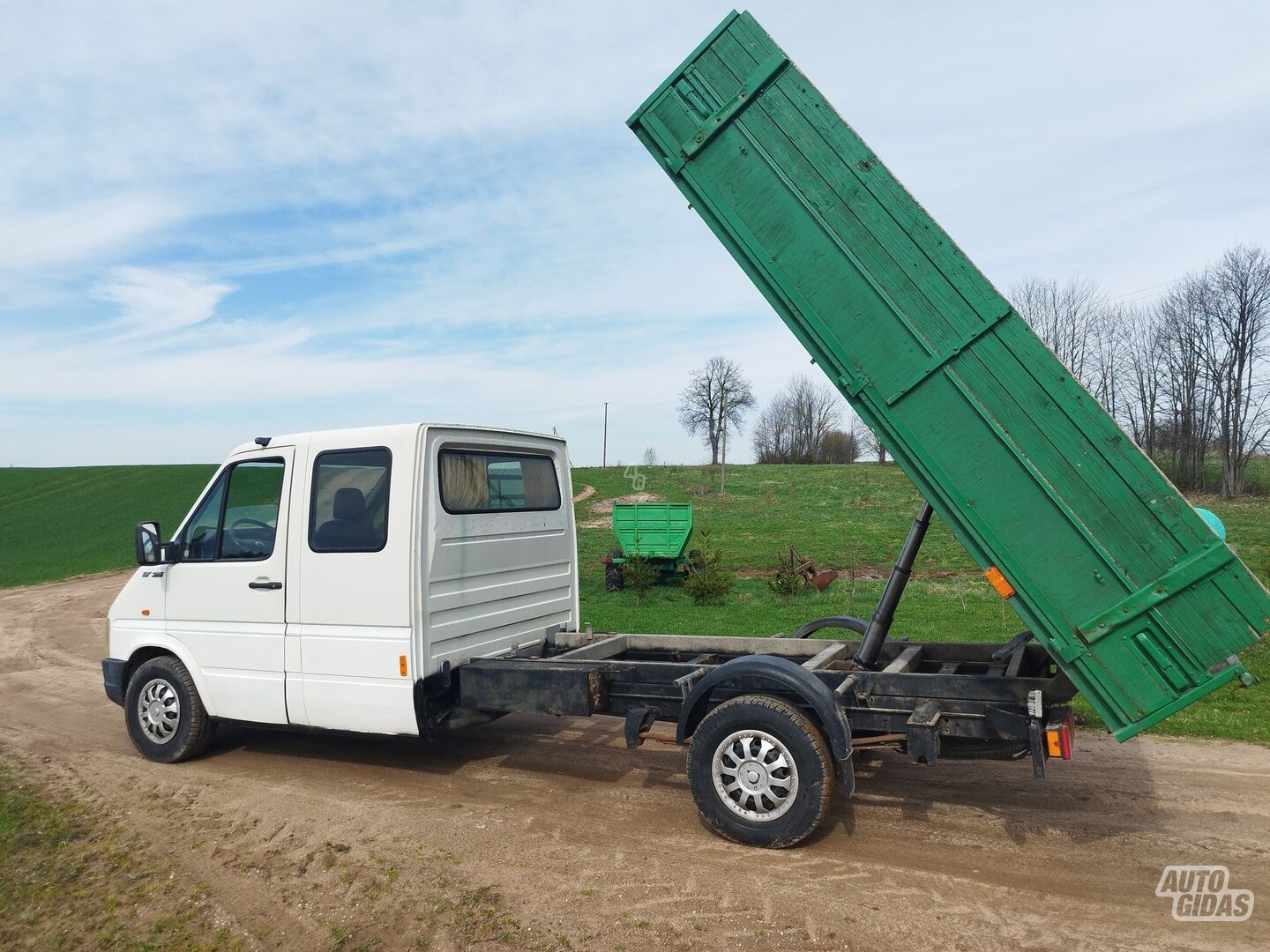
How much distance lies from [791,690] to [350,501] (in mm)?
→ 3188

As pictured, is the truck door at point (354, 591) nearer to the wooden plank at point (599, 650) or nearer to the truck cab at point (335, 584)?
the truck cab at point (335, 584)

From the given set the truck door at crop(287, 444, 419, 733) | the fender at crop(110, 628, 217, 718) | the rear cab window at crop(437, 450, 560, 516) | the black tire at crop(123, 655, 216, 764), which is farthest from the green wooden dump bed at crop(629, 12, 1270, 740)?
the black tire at crop(123, 655, 216, 764)

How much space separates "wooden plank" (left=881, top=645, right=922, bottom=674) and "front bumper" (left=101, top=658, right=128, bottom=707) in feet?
19.0

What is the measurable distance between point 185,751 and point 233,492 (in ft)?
6.70

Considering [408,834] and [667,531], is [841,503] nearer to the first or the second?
[667,531]

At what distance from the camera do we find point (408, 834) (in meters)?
5.13

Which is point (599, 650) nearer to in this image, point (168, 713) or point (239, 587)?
point (239, 587)

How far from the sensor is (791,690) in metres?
4.74

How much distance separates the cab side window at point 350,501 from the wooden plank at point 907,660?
11.0 feet

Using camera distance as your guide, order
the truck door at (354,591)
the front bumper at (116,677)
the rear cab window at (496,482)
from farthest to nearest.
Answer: the front bumper at (116,677) → the rear cab window at (496,482) → the truck door at (354,591)

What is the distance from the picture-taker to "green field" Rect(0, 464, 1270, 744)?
12.8 metres

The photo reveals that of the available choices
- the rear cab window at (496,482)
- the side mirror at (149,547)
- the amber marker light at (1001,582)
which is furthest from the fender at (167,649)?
the amber marker light at (1001,582)

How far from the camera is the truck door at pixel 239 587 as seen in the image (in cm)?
609

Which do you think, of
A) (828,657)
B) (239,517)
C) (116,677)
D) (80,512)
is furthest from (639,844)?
(80,512)
